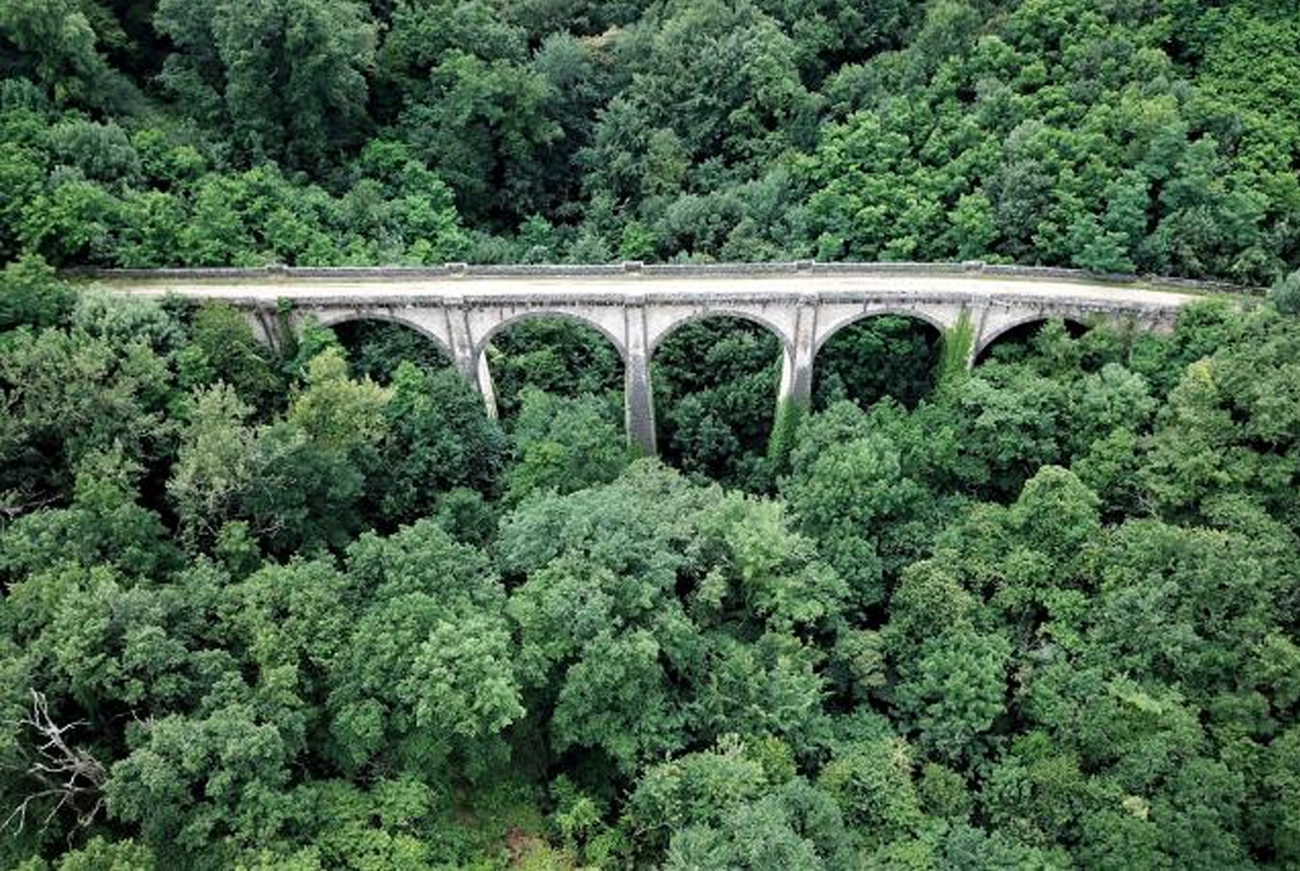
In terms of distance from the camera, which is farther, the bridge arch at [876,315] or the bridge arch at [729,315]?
the bridge arch at [876,315]

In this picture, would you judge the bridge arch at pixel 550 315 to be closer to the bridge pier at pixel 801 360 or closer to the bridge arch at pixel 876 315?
the bridge pier at pixel 801 360

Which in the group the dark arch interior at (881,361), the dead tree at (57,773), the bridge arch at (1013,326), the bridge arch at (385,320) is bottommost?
the dead tree at (57,773)

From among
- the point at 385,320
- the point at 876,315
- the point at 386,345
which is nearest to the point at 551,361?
the point at 386,345

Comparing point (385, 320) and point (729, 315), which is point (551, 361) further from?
point (729, 315)

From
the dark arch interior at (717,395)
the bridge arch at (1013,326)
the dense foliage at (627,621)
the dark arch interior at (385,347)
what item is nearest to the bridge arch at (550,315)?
the dark arch interior at (385,347)

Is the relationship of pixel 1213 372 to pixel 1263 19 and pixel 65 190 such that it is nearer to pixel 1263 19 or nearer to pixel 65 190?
A: pixel 1263 19
